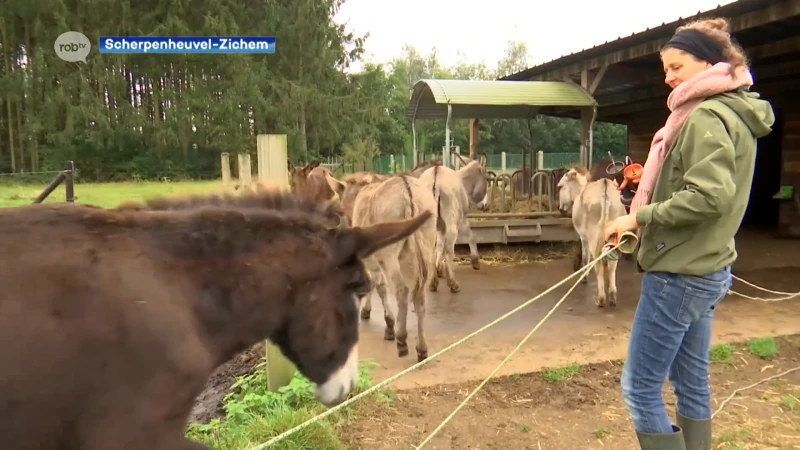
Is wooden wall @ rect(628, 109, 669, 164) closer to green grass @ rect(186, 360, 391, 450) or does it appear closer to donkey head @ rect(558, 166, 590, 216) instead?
donkey head @ rect(558, 166, 590, 216)

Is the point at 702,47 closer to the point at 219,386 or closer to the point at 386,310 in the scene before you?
the point at 386,310

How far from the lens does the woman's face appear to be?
2484 mm

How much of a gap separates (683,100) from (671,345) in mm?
1070

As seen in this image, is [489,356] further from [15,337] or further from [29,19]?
[29,19]

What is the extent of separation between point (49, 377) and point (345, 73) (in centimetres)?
2913

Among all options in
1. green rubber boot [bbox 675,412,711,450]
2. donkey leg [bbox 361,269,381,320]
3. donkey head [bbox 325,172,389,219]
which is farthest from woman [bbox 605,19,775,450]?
donkey head [bbox 325,172,389,219]

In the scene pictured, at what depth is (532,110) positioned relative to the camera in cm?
1252

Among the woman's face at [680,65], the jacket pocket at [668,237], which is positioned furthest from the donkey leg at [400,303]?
the woman's face at [680,65]

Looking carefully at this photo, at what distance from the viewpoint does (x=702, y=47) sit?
2.45 meters

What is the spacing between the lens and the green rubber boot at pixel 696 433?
277 centimetres

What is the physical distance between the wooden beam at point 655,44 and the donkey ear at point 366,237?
6.89 meters

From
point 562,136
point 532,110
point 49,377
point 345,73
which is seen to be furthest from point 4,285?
point 562,136

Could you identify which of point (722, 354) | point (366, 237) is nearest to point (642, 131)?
point (722, 354)

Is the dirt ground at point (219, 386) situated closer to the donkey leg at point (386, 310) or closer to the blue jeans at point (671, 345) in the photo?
the donkey leg at point (386, 310)
